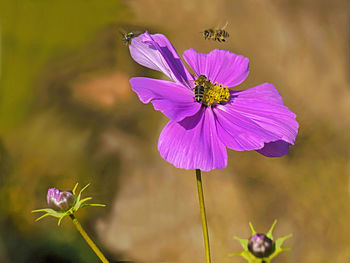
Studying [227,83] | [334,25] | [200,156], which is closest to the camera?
[200,156]

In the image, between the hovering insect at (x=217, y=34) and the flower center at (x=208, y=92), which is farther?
the hovering insect at (x=217, y=34)

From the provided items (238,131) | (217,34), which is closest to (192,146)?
(238,131)

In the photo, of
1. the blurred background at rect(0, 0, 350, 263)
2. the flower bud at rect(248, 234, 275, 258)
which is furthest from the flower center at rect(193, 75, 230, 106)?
the blurred background at rect(0, 0, 350, 263)

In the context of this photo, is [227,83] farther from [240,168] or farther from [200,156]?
[240,168]

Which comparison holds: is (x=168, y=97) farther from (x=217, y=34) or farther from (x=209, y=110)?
(x=217, y=34)

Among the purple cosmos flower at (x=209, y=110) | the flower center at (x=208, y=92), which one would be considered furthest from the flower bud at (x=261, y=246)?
the flower center at (x=208, y=92)

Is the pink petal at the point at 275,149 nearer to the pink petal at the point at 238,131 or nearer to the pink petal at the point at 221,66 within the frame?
the pink petal at the point at 238,131

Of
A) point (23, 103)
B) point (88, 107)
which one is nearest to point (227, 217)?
point (88, 107)
